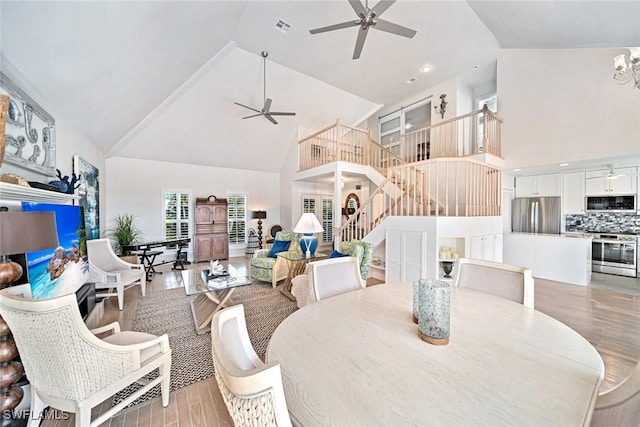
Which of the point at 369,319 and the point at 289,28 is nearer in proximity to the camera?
the point at 369,319

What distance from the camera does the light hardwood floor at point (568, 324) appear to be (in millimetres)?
1681

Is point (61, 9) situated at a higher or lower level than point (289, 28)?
lower

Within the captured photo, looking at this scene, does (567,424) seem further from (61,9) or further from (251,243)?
(251,243)

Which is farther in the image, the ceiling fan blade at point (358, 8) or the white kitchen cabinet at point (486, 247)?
the white kitchen cabinet at point (486, 247)

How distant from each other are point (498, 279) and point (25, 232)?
9.95 ft

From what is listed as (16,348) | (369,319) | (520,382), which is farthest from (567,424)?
(16,348)

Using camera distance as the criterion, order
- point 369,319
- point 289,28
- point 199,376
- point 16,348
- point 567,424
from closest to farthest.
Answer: point 567,424, point 369,319, point 16,348, point 199,376, point 289,28

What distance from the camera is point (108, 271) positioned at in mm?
3844

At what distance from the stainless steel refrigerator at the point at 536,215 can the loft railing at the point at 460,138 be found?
5.83 feet

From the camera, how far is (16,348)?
1.45 meters

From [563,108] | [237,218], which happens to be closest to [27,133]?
[237,218]

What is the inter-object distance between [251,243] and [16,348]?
20.4 feet

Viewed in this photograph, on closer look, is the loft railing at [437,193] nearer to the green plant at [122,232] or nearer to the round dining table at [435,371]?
the round dining table at [435,371]

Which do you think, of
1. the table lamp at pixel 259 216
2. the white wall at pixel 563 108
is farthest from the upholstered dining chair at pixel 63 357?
the white wall at pixel 563 108
